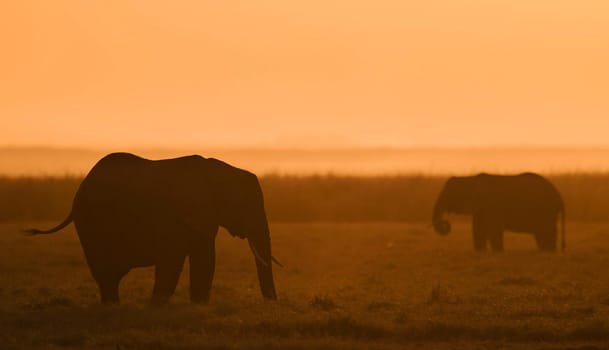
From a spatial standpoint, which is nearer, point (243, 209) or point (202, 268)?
point (202, 268)

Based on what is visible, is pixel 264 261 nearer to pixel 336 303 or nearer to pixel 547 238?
pixel 336 303

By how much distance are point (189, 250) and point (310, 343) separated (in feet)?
13.4

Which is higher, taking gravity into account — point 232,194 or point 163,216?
point 232,194

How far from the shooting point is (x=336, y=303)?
63.2 feet

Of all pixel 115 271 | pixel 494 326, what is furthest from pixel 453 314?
pixel 115 271

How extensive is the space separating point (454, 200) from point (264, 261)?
49.8 ft

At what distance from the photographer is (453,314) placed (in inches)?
691

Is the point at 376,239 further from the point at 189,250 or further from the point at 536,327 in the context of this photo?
the point at 536,327

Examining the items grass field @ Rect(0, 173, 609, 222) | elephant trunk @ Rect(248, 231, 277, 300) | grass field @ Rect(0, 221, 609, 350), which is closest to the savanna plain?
grass field @ Rect(0, 221, 609, 350)

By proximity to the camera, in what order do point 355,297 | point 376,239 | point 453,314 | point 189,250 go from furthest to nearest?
point 376,239
point 355,297
point 189,250
point 453,314

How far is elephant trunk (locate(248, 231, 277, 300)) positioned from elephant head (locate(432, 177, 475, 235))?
14.0 m

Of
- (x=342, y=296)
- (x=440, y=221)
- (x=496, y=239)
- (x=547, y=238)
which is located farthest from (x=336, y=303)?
(x=440, y=221)

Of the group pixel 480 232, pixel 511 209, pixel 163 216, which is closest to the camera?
pixel 163 216

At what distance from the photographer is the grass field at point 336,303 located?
51.2ft
